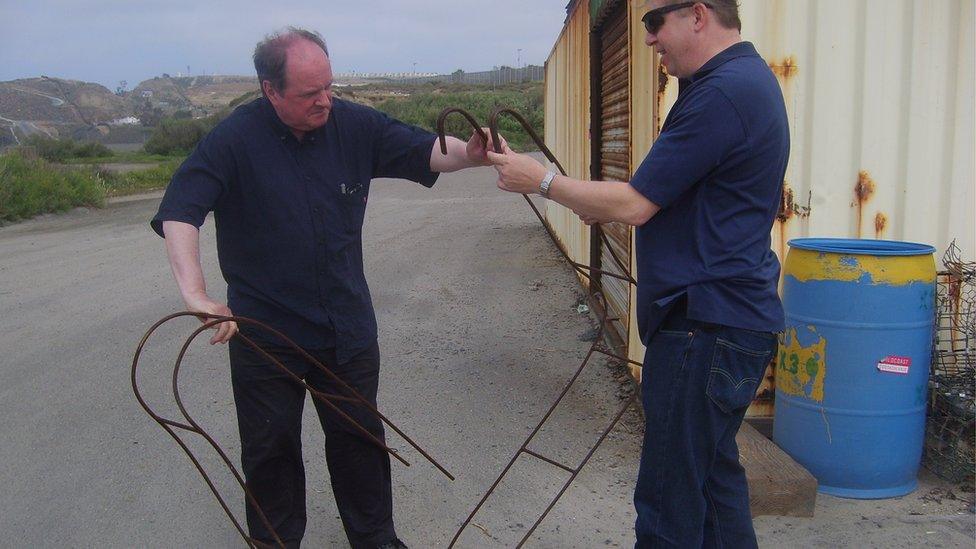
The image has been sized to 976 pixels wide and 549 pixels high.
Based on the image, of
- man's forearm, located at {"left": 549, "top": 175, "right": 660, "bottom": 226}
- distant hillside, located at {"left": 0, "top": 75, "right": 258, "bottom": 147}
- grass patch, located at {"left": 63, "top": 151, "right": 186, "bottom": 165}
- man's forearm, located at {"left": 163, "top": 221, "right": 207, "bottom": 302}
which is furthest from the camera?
distant hillside, located at {"left": 0, "top": 75, "right": 258, "bottom": 147}

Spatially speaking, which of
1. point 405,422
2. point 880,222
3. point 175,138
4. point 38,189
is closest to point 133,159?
point 175,138

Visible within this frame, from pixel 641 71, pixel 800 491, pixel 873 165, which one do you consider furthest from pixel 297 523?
pixel 873 165

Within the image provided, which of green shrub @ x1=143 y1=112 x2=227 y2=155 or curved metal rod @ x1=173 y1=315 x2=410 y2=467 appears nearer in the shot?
curved metal rod @ x1=173 y1=315 x2=410 y2=467

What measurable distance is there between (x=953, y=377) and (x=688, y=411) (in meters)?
2.64

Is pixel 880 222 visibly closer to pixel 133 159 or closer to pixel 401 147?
pixel 401 147

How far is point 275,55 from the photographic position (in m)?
2.83

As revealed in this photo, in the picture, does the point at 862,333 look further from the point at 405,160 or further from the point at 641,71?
the point at 405,160

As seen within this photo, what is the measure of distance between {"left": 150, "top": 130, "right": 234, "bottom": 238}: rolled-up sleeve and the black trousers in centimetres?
52

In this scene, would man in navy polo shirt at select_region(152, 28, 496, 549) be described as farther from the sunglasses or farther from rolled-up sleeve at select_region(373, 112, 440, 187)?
the sunglasses

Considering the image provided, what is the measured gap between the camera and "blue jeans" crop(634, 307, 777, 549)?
228cm

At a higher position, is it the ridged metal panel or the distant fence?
the distant fence

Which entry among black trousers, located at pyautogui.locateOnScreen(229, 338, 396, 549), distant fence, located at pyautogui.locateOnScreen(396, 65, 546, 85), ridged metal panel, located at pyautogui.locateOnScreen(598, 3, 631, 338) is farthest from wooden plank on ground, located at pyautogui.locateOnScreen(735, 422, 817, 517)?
distant fence, located at pyautogui.locateOnScreen(396, 65, 546, 85)

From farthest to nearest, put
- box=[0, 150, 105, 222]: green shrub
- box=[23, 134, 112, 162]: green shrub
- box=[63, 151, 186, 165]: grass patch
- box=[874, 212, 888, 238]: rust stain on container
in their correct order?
box=[23, 134, 112, 162]: green shrub
box=[63, 151, 186, 165]: grass patch
box=[0, 150, 105, 222]: green shrub
box=[874, 212, 888, 238]: rust stain on container

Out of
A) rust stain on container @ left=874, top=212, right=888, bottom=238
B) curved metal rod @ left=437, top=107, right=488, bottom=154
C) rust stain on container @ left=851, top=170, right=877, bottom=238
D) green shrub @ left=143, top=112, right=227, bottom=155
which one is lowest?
rust stain on container @ left=874, top=212, right=888, bottom=238
